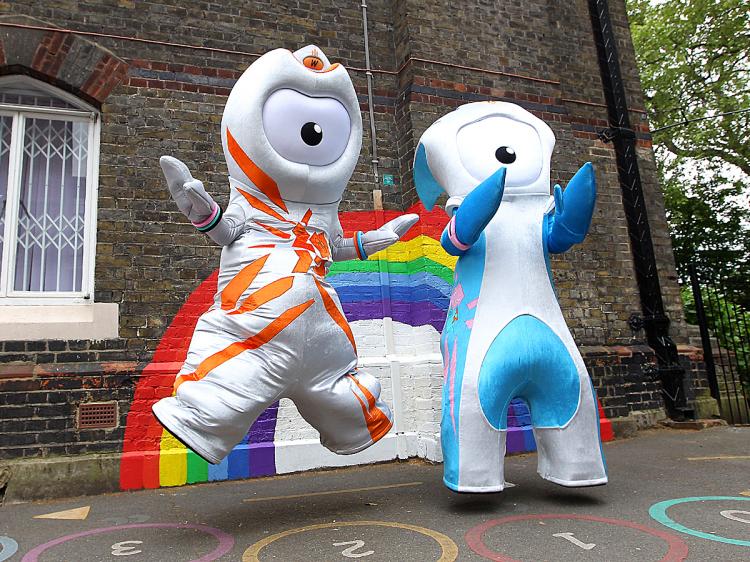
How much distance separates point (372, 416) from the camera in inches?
115

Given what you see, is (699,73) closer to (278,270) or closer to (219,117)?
(219,117)

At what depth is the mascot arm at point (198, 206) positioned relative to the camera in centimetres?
267

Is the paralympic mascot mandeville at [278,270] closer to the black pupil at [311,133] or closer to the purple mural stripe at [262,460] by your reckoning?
the black pupil at [311,133]

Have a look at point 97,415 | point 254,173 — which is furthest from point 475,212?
point 97,415

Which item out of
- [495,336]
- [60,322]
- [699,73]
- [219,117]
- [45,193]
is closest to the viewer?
[495,336]

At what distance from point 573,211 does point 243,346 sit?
1.83 metres

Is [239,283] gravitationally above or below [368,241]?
below

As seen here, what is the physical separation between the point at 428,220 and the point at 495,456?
105 inches

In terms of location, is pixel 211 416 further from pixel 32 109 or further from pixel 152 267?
pixel 32 109

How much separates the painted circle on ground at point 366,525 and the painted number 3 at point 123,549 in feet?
1.81

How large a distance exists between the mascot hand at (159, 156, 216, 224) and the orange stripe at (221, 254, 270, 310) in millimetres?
309

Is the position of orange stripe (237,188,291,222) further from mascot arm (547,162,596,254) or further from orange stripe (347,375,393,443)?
mascot arm (547,162,596,254)

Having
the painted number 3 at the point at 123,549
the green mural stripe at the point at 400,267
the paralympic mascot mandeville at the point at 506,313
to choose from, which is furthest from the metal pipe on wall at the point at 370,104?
the painted number 3 at the point at 123,549

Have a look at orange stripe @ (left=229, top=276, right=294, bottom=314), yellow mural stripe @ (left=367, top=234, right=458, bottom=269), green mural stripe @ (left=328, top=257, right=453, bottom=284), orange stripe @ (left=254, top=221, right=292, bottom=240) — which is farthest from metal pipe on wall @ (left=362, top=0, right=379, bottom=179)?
orange stripe @ (left=229, top=276, right=294, bottom=314)
